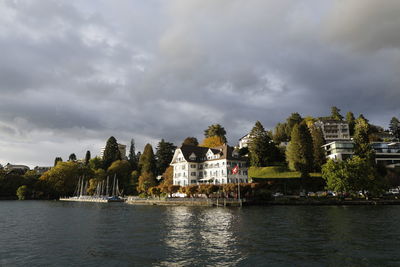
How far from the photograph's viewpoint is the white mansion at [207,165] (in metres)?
93.8

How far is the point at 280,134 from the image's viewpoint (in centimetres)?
14112

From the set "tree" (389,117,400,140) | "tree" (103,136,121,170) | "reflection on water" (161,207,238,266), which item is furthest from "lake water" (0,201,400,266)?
"tree" (389,117,400,140)

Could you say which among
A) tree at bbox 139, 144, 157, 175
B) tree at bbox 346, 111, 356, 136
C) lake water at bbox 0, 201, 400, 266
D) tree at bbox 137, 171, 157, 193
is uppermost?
tree at bbox 346, 111, 356, 136

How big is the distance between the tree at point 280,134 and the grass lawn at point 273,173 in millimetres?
41345

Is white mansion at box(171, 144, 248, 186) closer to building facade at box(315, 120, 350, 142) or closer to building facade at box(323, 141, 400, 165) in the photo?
building facade at box(323, 141, 400, 165)

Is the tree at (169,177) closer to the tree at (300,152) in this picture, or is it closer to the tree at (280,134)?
the tree at (300,152)

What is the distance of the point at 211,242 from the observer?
29625mm

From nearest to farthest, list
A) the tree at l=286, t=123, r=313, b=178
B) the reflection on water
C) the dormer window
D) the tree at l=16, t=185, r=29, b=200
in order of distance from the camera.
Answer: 1. the reflection on water
2. the tree at l=286, t=123, r=313, b=178
3. the dormer window
4. the tree at l=16, t=185, r=29, b=200

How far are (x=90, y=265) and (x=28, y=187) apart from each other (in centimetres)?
13565

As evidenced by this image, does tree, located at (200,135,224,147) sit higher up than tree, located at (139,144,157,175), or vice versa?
tree, located at (200,135,224,147)

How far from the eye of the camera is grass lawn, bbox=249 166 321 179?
304ft

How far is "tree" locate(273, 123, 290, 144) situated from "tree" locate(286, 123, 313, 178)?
37131 mm

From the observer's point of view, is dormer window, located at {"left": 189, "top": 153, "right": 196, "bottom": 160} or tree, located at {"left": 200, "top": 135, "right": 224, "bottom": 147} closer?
dormer window, located at {"left": 189, "top": 153, "right": 196, "bottom": 160}

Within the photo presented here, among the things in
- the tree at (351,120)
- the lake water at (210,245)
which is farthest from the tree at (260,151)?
the tree at (351,120)
